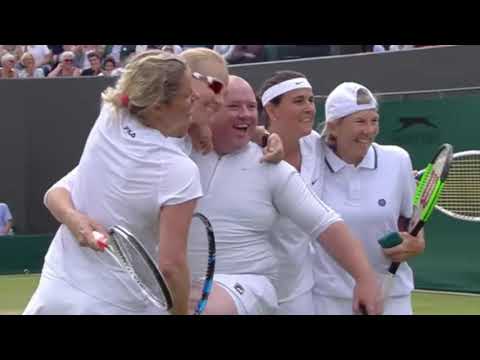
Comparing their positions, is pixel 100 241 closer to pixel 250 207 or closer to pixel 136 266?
pixel 136 266

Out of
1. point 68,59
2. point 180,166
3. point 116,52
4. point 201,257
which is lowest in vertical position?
point 201,257

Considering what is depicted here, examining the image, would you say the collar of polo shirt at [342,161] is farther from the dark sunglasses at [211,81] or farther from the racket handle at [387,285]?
the dark sunglasses at [211,81]

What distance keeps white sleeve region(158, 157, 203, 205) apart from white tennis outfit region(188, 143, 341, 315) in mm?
569

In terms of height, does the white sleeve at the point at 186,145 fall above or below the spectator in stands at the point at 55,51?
above

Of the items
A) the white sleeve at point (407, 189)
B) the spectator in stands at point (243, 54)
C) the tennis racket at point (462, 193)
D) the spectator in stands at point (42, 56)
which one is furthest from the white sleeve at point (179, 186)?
the spectator in stands at point (42, 56)

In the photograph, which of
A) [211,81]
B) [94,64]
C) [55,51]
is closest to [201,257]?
[211,81]

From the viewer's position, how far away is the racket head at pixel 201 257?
3.77m

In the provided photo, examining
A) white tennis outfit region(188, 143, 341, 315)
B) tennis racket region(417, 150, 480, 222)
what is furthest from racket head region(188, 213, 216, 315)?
tennis racket region(417, 150, 480, 222)

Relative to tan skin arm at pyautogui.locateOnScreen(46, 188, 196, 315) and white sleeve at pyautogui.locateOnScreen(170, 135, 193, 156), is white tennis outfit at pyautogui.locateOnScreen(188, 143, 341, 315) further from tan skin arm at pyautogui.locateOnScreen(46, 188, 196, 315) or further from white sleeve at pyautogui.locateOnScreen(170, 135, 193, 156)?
tan skin arm at pyautogui.locateOnScreen(46, 188, 196, 315)

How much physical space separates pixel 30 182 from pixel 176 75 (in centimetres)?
1412

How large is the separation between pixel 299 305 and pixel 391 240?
429mm

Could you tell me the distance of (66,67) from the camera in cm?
1806

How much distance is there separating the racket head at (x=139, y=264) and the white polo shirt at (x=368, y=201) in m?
1.31
